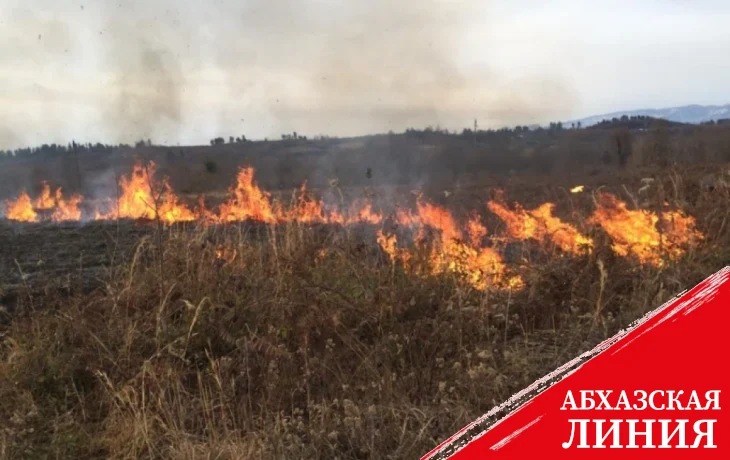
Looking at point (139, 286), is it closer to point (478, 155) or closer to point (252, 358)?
point (252, 358)

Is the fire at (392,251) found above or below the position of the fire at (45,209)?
below

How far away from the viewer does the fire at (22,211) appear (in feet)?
44.1

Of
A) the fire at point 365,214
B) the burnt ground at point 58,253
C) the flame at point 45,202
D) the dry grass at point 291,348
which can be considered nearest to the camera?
the dry grass at point 291,348

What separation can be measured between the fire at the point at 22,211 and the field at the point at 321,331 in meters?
8.10

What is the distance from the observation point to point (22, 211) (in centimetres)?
1371

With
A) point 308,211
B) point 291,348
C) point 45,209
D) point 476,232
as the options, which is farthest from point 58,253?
point 45,209

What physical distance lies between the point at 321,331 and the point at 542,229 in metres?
3.01

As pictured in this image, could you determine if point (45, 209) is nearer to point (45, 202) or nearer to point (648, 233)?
point (45, 202)

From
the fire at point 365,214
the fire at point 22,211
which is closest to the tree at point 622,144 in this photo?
the fire at point 365,214

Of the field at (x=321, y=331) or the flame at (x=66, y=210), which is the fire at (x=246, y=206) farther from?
the flame at (x=66, y=210)

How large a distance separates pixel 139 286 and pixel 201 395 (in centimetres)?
150

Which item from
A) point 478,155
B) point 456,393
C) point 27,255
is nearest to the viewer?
point 456,393

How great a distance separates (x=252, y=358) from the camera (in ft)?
12.9

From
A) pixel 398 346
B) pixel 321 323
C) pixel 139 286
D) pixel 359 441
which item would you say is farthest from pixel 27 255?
pixel 359 441
